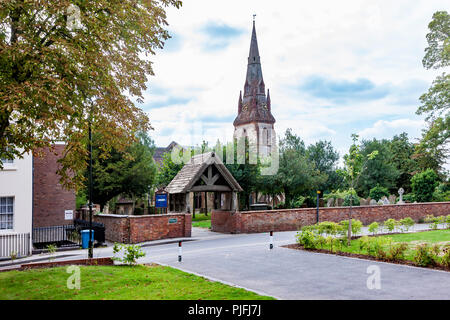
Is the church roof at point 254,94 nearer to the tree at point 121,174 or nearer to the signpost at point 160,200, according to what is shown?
the tree at point 121,174

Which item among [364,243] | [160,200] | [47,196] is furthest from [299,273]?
[47,196]

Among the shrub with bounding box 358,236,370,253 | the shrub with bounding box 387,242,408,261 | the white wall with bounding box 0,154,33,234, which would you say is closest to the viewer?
the shrub with bounding box 387,242,408,261

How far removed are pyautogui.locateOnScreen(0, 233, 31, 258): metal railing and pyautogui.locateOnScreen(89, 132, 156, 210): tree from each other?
12.7m

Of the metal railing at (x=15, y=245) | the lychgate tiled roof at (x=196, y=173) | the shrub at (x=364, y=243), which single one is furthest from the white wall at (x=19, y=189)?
the shrub at (x=364, y=243)

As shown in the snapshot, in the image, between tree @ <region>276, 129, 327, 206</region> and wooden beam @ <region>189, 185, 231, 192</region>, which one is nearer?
wooden beam @ <region>189, 185, 231, 192</region>

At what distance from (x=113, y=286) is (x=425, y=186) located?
3595 centimetres

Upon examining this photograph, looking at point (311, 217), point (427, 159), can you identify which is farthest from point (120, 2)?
point (427, 159)

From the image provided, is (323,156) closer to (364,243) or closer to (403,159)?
(403,159)

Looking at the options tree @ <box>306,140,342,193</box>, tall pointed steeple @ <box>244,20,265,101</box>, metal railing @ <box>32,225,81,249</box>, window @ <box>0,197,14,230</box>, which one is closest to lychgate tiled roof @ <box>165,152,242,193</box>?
metal railing @ <box>32,225,81,249</box>

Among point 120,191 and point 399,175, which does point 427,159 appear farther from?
point 120,191

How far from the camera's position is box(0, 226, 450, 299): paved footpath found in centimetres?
1009

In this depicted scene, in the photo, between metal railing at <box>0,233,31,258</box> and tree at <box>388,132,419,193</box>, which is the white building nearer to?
metal railing at <box>0,233,31,258</box>

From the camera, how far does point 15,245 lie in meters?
19.1

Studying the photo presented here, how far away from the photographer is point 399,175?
59688 millimetres
